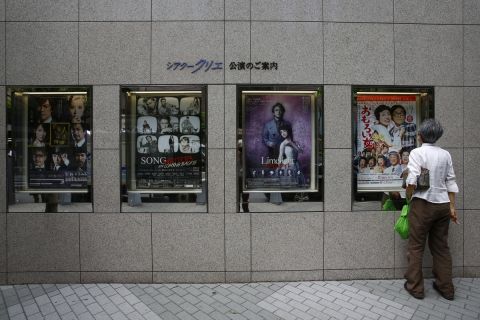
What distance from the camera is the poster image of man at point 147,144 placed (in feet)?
16.4

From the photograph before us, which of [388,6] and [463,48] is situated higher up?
[388,6]

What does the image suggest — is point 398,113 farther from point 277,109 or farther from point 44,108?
point 44,108

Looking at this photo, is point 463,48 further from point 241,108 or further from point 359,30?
point 241,108

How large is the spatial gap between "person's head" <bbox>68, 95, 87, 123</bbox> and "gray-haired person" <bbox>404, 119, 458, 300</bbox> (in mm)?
4894

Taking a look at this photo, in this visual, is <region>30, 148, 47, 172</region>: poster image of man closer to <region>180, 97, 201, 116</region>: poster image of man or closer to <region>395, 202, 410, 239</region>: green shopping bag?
<region>180, 97, 201, 116</region>: poster image of man

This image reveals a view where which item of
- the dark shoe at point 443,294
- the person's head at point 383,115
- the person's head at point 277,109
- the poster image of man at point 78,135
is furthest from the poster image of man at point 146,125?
the dark shoe at point 443,294

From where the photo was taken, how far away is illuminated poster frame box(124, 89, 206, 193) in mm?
4922

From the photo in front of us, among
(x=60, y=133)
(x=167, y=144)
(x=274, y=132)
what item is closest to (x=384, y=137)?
(x=274, y=132)

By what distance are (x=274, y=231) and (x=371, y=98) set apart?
8.63ft

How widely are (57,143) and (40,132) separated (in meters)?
0.32

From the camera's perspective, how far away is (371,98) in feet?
16.5

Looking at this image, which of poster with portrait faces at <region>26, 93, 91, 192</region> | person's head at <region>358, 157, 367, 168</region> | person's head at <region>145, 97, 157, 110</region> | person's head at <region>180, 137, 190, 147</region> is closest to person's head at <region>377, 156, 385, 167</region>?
person's head at <region>358, 157, 367, 168</region>

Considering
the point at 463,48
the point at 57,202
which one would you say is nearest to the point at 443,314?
the point at 463,48

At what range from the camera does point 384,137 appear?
511cm
